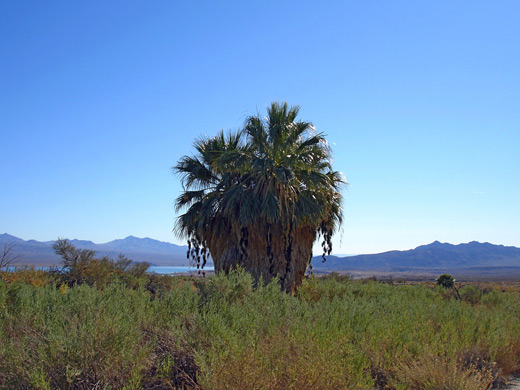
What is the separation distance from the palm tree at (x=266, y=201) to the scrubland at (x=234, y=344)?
17.2ft

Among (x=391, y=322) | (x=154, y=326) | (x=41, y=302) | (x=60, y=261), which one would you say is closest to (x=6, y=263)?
(x=60, y=261)

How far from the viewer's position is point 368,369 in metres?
7.27

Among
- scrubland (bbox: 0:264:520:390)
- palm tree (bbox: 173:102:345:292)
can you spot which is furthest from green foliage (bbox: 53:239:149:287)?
scrubland (bbox: 0:264:520:390)

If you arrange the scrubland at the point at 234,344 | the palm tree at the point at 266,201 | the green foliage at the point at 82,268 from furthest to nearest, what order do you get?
1. the green foliage at the point at 82,268
2. the palm tree at the point at 266,201
3. the scrubland at the point at 234,344

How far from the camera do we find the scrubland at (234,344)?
16.9ft

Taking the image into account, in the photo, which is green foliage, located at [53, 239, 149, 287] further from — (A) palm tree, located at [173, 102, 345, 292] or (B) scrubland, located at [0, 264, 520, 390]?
(B) scrubland, located at [0, 264, 520, 390]

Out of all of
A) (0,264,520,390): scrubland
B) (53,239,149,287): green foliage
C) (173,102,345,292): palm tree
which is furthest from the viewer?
(53,239,149,287): green foliage

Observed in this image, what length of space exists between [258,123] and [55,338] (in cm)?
1285

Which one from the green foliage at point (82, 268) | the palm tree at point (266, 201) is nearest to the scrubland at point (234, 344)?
the palm tree at point (266, 201)

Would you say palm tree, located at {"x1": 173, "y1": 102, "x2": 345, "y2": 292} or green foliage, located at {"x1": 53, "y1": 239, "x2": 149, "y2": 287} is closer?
palm tree, located at {"x1": 173, "y1": 102, "x2": 345, "y2": 292}

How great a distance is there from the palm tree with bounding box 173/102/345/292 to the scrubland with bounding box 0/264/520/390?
17.2 feet

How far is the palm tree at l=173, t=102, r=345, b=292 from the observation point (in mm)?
15680

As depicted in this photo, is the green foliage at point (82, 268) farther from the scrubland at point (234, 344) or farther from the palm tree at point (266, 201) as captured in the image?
the scrubland at point (234, 344)

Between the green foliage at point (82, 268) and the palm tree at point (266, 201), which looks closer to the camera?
the palm tree at point (266, 201)
